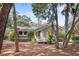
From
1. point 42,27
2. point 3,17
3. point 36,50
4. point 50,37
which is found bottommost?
point 36,50

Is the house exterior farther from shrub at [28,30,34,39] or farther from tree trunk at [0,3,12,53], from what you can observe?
tree trunk at [0,3,12,53]

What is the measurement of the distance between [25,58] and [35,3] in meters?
0.60

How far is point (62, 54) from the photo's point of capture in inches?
64.1

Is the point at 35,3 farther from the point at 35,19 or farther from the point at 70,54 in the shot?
the point at 70,54

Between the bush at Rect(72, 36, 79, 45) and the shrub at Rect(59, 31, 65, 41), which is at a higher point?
the shrub at Rect(59, 31, 65, 41)

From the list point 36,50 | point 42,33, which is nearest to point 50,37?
point 42,33

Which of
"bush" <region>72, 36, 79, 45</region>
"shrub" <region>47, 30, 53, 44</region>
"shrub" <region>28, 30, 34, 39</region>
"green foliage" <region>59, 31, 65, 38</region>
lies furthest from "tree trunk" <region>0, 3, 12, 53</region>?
A: "bush" <region>72, 36, 79, 45</region>

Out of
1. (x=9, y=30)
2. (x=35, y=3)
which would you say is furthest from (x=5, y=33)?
(x=35, y=3)

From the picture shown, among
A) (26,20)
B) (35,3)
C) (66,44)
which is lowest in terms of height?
(66,44)

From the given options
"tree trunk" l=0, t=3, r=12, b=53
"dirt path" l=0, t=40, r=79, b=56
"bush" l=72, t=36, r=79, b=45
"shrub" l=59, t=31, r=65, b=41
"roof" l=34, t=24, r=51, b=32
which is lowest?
"dirt path" l=0, t=40, r=79, b=56

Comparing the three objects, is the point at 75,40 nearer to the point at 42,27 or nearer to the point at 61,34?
the point at 61,34

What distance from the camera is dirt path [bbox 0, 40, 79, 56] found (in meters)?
1.63

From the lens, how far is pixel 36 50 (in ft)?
5.45

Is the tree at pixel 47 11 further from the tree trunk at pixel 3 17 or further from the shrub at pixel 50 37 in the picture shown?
the tree trunk at pixel 3 17
